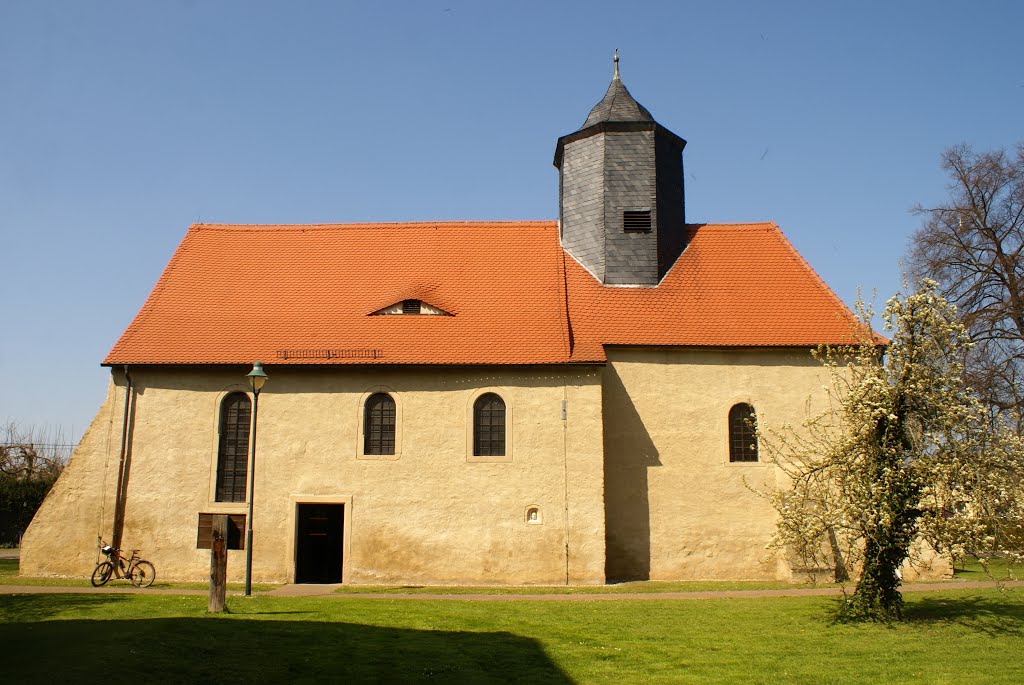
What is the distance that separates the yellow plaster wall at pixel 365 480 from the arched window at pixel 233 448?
0.74ft

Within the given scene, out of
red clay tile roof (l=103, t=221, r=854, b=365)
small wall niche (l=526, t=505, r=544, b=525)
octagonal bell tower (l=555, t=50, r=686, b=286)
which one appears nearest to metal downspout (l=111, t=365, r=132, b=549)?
red clay tile roof (l=103, t=221, r=854, b=365)

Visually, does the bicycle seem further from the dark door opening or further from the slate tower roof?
the slate tower roof

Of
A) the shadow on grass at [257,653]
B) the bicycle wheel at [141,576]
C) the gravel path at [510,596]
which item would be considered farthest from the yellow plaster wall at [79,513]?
the shadow on grass at [257,653]

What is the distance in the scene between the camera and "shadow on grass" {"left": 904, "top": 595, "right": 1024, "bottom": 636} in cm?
1288

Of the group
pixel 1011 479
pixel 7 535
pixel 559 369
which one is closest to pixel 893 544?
pixel 1011 479

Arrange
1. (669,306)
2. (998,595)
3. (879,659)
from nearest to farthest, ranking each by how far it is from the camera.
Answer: (879,659)
(998,595)
(669,306)

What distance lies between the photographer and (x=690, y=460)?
19984mm

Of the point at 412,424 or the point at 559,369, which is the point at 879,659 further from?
the point at 412,424

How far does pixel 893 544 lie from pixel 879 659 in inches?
113

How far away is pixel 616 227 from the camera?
22484 mm

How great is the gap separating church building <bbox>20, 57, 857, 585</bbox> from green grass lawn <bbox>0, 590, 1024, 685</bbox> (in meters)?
3.89

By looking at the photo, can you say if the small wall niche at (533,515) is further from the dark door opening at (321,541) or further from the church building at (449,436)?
the dark door opening at (321,541)

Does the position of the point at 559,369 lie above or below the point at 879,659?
above

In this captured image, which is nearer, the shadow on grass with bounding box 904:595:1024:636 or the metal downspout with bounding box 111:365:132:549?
the shadow on grass with bounding box 904:595:1024:636
